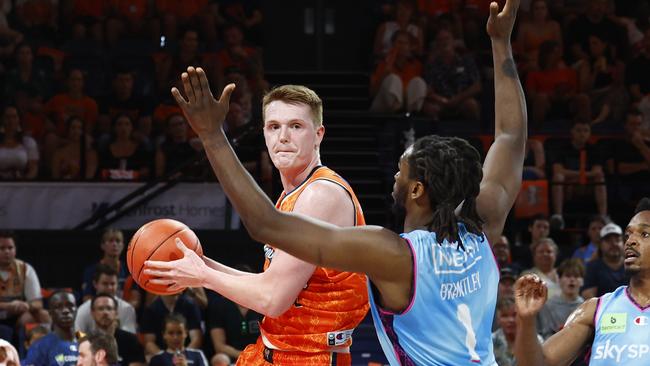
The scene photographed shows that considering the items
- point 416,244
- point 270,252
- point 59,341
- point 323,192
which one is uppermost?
point 323,192

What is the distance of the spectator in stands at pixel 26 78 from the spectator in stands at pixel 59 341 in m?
4.72

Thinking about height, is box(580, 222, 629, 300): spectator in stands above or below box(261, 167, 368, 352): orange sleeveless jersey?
below

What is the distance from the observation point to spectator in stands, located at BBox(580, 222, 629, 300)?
10.7m

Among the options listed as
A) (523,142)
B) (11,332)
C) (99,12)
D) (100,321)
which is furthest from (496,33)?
(99,12)

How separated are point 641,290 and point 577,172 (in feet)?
25.7

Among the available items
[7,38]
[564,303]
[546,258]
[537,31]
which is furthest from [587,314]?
[7,38]

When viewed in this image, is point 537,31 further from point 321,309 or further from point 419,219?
point 419,219

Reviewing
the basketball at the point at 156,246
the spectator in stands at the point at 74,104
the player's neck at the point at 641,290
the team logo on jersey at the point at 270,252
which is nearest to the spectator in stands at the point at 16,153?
the spectator in stands at the point at 74,104

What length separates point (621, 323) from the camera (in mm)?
5352

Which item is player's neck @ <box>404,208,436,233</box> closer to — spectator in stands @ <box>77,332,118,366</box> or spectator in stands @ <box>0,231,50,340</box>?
spectator in stands @ <box>77,332,118,366</box>

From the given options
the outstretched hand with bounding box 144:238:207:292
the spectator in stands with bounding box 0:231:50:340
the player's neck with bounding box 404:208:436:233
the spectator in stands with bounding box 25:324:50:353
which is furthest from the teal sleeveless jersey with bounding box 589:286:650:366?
the spectator in stands with bounding box 0:231:50:340

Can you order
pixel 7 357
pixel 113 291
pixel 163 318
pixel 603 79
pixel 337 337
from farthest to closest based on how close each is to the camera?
pixel 603 79 → pixel 113 291 → pixel 163 318 → pixel 7 357 → pixel 337 337

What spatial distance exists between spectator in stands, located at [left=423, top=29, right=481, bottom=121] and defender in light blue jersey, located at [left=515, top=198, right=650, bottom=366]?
8413 mm

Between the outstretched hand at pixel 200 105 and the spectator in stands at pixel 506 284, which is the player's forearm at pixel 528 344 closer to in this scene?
the outstretched hand at pixel 200 105
